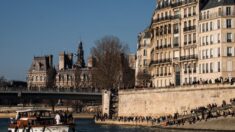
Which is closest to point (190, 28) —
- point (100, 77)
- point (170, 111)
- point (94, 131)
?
point (170, 111)

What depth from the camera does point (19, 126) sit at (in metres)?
86.6

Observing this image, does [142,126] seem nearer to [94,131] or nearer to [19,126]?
[94,131]

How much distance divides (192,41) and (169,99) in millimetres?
13339

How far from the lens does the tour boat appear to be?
83.9 metres

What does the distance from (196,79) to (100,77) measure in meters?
40.6

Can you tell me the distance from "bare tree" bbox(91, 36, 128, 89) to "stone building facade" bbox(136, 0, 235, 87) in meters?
21.8

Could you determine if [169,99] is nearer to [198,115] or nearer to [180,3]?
[198,115]

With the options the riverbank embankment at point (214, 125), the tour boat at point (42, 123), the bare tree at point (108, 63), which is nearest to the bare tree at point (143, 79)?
the bare tree at point (108, 63)

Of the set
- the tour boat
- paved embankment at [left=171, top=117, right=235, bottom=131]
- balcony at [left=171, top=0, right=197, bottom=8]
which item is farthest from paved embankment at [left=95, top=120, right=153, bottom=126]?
the tour boat

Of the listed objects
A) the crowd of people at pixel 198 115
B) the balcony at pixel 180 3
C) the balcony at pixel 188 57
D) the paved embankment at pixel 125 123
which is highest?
the balcony at pixel 180 3

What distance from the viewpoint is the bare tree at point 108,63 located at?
158 m

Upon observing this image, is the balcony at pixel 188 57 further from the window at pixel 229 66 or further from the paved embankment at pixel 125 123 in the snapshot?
the paved embankment at pixel 125 123

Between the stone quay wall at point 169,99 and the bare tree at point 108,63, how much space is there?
22.8m

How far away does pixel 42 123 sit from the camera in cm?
8500
